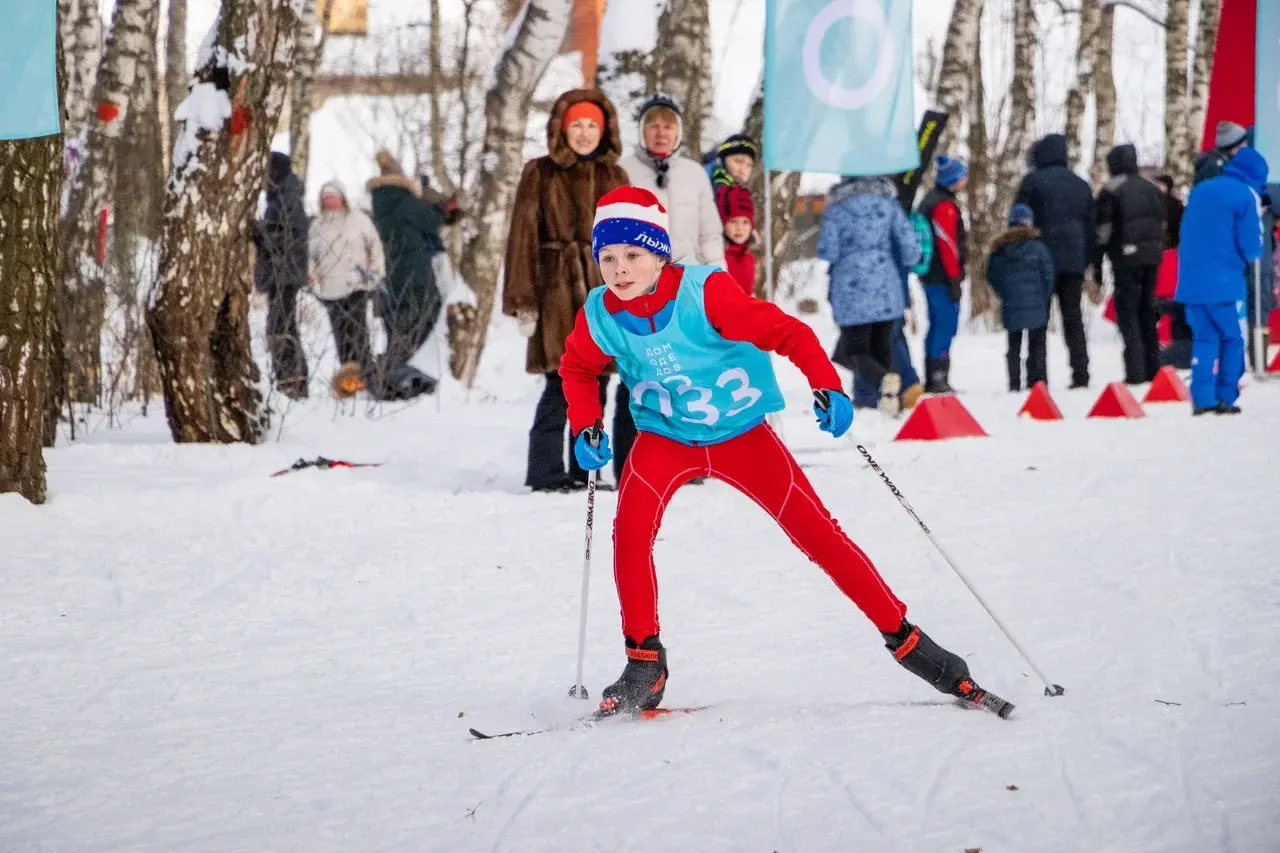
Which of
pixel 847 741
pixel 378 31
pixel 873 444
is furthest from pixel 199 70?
pixel 378 31

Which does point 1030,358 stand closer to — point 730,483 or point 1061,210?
point 1061,210

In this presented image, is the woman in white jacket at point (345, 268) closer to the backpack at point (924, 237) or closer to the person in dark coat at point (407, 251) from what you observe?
the person in dark coat at point (407, 251)

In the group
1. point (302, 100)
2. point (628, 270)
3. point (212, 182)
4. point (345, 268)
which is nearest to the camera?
point (628, 270)

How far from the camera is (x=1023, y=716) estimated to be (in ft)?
11.1

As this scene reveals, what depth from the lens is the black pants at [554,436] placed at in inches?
268

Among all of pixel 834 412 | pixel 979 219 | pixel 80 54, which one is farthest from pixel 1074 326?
pixel 834 412

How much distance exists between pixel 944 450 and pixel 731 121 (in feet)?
73.1

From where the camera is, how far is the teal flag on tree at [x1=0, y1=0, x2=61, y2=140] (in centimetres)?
560

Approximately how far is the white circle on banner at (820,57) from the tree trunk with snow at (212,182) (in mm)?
2959

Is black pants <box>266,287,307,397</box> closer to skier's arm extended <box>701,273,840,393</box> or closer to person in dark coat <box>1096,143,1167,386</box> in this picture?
skier's arm extended <box>701,273,840,393</box>

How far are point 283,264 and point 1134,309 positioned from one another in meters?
7.29

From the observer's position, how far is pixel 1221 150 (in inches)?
381

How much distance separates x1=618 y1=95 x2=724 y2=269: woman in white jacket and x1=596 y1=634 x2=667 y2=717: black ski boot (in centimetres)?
346

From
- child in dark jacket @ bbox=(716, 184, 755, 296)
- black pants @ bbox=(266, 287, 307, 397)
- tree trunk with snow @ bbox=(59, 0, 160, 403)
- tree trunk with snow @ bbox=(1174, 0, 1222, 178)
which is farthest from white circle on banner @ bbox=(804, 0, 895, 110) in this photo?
tree trunk with snow @ bbox=(1174, 0, 1222, 178)
